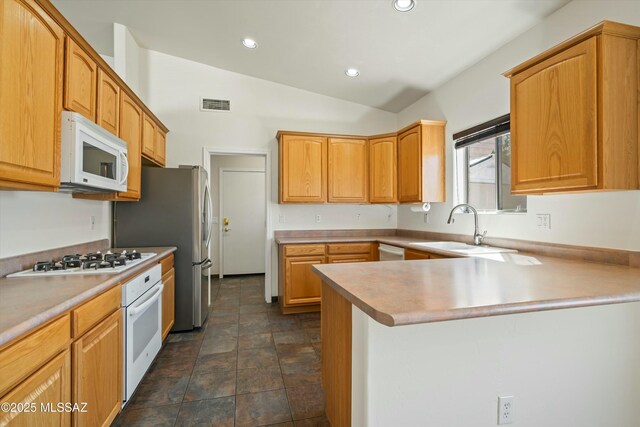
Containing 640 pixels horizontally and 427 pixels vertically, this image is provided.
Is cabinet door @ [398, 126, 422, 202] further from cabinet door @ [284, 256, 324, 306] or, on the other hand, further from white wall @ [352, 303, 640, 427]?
white wall @ [352, 303, 640, 427]

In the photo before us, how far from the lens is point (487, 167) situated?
299cm

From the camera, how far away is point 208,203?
329cm

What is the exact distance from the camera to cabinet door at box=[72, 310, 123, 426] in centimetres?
130

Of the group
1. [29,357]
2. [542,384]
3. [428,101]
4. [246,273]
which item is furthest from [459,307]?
[246,273]

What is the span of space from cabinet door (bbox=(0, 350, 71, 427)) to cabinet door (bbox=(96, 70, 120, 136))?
1.56m

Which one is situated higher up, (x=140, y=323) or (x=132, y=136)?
(x=132, y=136)

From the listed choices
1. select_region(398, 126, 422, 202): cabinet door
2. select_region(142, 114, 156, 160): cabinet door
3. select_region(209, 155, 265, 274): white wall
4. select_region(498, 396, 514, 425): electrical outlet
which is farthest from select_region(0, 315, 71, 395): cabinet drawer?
select_region(209, 155, 265, 274): white wall

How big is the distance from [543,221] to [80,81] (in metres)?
3.25

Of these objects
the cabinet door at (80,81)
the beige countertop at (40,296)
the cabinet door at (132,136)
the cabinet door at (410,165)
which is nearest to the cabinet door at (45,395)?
the beige countertop at (40,296)

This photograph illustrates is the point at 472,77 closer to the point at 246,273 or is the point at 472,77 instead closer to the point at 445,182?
the point at 445,182

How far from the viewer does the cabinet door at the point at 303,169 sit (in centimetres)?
379

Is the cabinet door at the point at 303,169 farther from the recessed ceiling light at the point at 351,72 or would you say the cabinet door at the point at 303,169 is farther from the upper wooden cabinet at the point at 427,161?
the upper wooden cabinet at the point at 427,161

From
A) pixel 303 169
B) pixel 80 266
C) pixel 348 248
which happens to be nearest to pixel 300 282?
pixel 348 248

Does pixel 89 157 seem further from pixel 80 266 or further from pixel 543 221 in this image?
pixel 543 221
